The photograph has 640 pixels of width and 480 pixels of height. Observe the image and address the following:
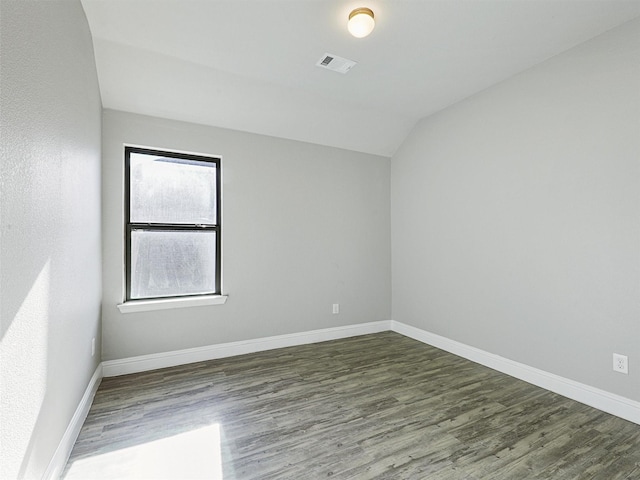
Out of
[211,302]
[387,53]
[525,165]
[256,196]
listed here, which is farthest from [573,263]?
[211,302]

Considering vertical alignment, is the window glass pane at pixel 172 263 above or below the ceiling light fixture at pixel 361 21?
below

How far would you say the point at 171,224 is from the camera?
3.18 meters

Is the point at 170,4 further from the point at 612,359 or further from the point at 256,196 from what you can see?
the point at 612,359

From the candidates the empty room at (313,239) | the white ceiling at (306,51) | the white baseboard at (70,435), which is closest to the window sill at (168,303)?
the empty room at (313,239)

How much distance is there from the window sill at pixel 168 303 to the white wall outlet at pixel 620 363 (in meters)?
3.28

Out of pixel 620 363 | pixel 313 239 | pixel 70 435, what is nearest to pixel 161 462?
pixel 70 435

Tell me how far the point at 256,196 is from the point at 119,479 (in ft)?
8.41

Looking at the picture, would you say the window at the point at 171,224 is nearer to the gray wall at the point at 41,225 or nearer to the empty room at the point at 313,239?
the empty room at the point at 313,239

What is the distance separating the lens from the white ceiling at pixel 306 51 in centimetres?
210

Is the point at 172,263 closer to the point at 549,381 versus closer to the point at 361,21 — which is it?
the point at 361,21

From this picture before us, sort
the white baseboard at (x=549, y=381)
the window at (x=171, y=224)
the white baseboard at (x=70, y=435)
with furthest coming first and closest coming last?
the window at (x=171, y=224) → the white baseboard at (x=549, y=381) → the white baseboard at (x=70, y=435)

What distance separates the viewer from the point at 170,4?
204 centimetres

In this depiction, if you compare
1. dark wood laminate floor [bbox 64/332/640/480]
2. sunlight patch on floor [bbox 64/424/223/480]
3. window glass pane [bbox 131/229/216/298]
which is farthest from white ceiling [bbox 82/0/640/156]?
sunlight patch on floor [bbox 64/424/223/480]

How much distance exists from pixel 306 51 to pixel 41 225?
2.17 metres
